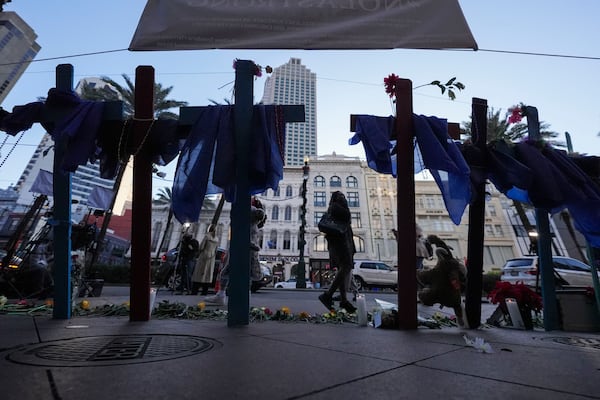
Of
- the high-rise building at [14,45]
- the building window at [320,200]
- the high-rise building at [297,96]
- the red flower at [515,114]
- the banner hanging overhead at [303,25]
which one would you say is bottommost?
the red flower at [515,114]

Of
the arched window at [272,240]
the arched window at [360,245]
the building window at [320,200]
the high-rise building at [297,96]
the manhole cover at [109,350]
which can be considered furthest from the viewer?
the high-rise building at [297,96]

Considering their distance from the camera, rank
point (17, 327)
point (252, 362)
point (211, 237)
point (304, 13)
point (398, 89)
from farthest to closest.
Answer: point (211, 237) → point (398, 89) → point (304, 13) → point (17, 327) → point (252, 362)

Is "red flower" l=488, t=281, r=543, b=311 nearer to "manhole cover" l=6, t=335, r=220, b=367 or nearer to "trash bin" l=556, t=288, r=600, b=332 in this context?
"trash bin" l=556, t=288, r=600, b=332

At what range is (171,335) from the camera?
267 centimetres

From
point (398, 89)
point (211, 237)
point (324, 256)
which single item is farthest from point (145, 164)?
point (324, 256)

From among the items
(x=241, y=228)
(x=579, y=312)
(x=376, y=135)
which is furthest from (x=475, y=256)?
(x=241, y=228)

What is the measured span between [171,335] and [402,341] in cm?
190

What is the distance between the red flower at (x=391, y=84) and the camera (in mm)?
4254

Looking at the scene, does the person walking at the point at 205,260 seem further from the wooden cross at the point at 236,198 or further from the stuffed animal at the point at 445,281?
the stuffed animal at the point at 445,281

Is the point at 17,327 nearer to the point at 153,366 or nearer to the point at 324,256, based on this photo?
the point at 153,366

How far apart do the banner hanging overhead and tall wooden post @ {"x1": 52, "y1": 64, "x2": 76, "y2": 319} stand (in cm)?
166

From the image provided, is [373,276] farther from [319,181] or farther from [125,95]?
[319,181]

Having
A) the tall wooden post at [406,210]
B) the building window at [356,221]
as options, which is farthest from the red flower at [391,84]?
the building window at [356,221]

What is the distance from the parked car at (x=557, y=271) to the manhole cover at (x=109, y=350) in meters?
14.4
